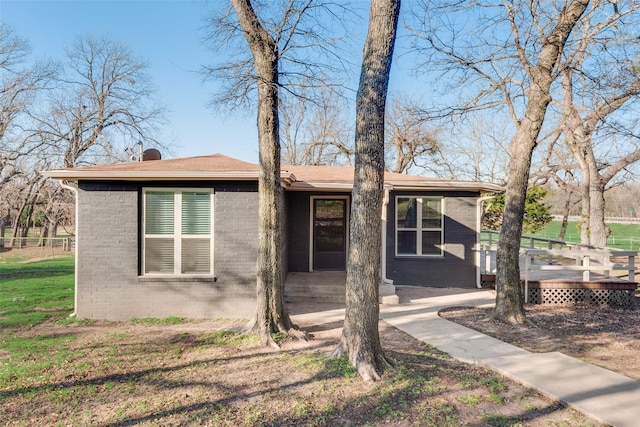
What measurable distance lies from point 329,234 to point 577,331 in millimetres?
5794

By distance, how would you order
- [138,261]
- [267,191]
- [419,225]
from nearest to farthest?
[267,191] → [138,261] → [419,225]

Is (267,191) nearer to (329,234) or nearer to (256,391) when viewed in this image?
(256,391)

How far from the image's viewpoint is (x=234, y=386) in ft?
13.2

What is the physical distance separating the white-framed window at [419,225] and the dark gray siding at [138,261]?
4671mm

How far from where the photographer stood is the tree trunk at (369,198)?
4398 mm

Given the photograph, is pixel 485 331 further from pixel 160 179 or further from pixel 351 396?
pixel 160 179

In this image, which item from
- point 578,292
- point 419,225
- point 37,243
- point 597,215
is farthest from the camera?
point 37,243

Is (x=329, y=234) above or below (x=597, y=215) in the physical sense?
below

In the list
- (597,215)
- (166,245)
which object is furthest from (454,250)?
(597,215)

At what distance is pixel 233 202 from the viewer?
704cm

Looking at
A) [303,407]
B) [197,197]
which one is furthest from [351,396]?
[197,197]

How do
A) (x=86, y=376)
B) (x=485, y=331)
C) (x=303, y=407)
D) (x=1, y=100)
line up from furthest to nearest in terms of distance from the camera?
(x=1, y=100) < (x=485, y=331) < (x=86, y=376) < (x=303, y=407)

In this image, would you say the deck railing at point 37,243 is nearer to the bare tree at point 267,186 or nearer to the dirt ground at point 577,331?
the bare tree at point 267,186

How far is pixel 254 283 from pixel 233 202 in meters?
1.58
